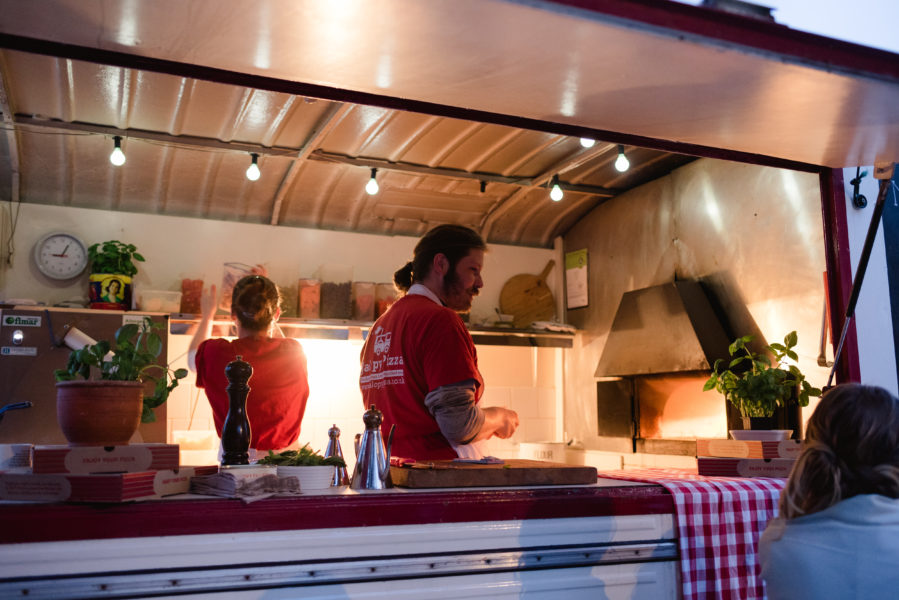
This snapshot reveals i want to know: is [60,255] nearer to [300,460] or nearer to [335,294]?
[335,294]

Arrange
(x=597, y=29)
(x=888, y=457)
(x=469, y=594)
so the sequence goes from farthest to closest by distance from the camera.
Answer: (x=469, y=594), (x=597, y=29), (x=888, y=457)

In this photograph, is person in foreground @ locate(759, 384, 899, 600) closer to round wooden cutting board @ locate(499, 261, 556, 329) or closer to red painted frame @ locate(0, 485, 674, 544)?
red painted frame @ locate(0, 485, 674, 544)

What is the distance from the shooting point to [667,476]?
9.39 ft

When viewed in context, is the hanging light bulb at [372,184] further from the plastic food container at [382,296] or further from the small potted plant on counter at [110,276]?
the small potted plant on counter at [110,276]

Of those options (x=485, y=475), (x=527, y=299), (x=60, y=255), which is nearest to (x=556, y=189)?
(x=527, y=299)

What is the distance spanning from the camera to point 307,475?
2229 millimetres

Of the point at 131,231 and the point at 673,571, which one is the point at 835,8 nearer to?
the point at 673,571

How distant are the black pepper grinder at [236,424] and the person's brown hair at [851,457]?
4.78 feet

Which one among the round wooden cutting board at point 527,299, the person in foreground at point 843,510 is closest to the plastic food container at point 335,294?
the round wooden cutting board at point 527,299

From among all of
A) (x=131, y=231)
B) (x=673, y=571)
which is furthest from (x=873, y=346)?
(x=131, y=231)

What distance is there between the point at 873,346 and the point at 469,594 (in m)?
2.53

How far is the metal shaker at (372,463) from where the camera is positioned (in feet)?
7.65

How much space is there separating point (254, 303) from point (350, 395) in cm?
257

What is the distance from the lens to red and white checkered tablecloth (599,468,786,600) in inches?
98.3
